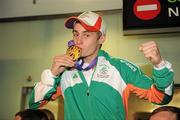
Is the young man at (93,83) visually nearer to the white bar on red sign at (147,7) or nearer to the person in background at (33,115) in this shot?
the person in background at (33,115)

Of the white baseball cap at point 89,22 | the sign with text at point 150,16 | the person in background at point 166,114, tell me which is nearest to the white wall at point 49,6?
the sign with text at point 150,16

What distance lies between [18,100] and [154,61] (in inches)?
76.2

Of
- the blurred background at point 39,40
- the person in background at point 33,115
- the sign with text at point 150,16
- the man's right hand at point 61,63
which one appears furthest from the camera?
the blurred background at point 39,40

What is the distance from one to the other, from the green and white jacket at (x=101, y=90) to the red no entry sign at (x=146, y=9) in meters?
1.19

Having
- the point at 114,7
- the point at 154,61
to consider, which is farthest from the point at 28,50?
the point at 154,61

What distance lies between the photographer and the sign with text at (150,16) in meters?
2.55

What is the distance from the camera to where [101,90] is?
140cm

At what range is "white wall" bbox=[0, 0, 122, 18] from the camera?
2.86m

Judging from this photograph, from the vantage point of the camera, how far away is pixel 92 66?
1.49 metres

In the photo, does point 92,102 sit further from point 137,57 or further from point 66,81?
point 137,57

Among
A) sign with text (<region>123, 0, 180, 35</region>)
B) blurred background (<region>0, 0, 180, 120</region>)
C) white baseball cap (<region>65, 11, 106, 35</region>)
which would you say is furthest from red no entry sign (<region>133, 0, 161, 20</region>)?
white baseball cap (<region>65, 11, 106, 35</region>)

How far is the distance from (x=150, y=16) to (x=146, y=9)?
0.07 m

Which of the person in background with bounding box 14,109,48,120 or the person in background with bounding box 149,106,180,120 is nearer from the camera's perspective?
the person in background with bounding box 149,106,180,120

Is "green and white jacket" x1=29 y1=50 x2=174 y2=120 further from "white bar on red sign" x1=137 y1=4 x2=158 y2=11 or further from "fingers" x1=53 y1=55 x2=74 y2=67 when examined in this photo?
"white bar on red sign" x1=137 y1=4 x2=158 y2=11
